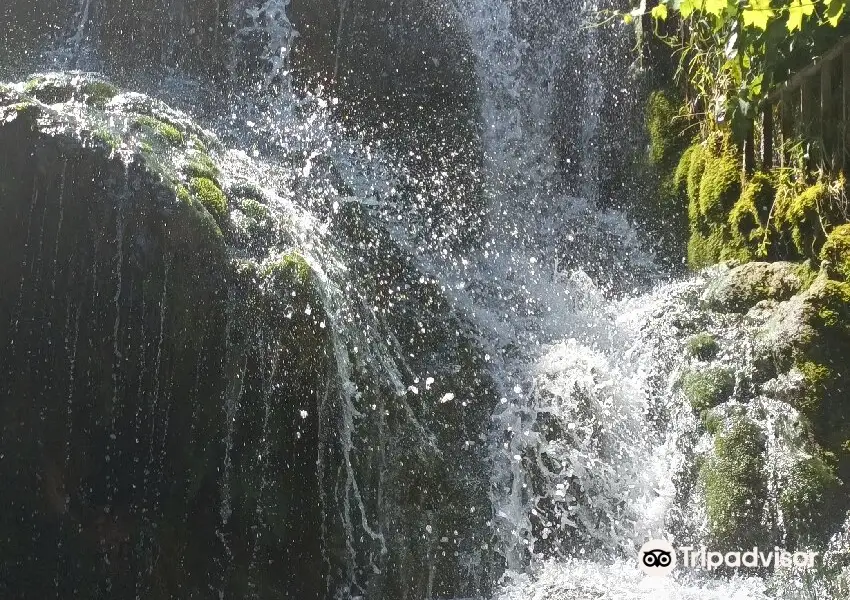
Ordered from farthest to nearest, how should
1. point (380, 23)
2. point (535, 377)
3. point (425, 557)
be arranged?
point (380, 23) → point (535, 377) → point (425, 557)

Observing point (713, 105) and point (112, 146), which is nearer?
point (112, 146)

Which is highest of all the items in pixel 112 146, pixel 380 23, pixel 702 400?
pixel 380 23

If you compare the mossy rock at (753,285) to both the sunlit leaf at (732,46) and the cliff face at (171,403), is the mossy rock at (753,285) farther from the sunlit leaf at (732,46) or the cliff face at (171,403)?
the cliff face at (171,403)

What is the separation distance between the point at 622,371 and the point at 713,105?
186 cm

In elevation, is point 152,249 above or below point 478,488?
above

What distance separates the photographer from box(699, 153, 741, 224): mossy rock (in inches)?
220

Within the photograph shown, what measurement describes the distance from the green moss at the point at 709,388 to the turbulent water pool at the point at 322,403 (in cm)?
1

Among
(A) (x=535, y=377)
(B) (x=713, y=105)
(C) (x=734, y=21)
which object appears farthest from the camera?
(B) (x=713, y=105)

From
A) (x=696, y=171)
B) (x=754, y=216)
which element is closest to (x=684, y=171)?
(x=696, y=171)

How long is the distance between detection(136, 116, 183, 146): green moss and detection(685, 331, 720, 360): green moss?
2951 mm

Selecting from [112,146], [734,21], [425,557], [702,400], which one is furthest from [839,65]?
[112,146]

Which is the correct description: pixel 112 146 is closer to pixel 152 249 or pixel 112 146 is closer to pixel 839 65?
pixel 152 249

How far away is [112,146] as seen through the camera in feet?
14.5

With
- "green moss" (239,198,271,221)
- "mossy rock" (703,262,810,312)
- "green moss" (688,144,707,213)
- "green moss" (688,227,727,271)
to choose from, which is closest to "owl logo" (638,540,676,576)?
"mossy rock" (703,262,810,312)
